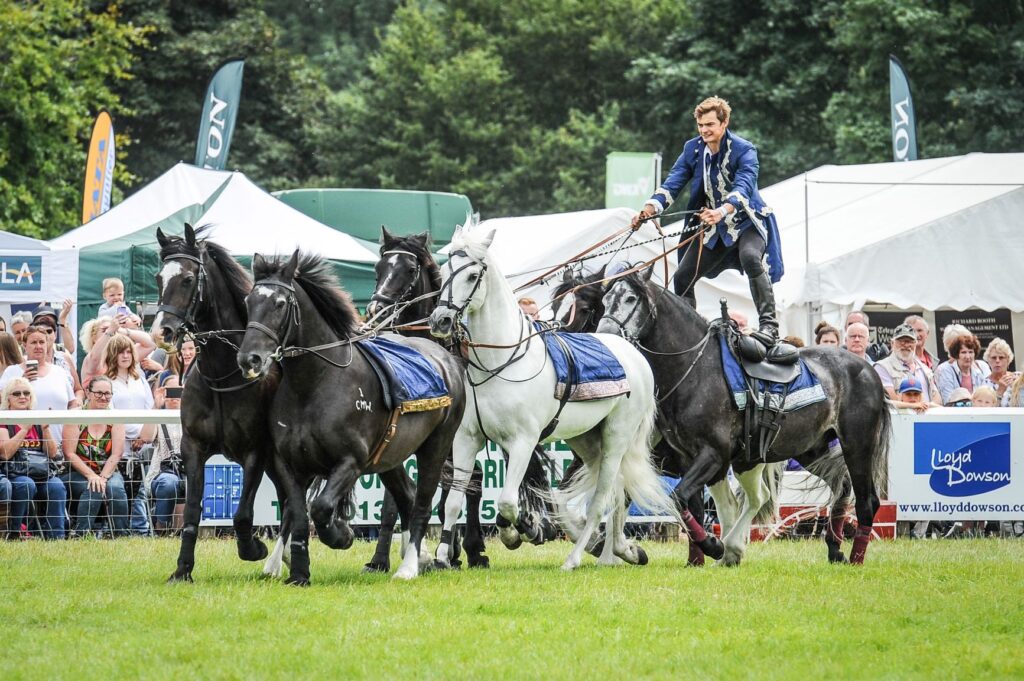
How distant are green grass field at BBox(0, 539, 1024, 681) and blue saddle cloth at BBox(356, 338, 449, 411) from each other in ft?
3.90

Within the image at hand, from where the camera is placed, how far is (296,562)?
8906 millimetres

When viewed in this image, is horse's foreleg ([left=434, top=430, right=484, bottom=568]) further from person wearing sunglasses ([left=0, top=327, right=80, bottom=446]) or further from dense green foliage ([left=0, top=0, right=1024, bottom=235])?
dense green foliage ([left=0, top=0, right=1024, bottom=235])

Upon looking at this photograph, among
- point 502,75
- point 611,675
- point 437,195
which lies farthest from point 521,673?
point 502,75

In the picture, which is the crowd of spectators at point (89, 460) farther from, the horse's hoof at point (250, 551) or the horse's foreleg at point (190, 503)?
the horse's hoof at point (250, 551)

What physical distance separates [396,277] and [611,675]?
4622mm

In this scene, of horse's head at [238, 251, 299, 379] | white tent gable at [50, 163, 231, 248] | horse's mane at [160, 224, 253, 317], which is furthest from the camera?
white tent gable at [50, 163, 231, 248]

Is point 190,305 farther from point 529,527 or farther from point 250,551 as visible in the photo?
point 529,527

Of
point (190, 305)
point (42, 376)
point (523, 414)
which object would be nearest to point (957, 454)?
point (523, 414)

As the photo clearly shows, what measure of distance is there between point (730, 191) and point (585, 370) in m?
1.83

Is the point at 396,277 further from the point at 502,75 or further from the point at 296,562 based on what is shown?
the point at 502,75

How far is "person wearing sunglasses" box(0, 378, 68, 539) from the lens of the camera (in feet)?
39.9

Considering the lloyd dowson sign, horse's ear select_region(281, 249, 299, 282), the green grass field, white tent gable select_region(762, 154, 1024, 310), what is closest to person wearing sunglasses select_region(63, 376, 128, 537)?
the green grass field

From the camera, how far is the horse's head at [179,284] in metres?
8.88

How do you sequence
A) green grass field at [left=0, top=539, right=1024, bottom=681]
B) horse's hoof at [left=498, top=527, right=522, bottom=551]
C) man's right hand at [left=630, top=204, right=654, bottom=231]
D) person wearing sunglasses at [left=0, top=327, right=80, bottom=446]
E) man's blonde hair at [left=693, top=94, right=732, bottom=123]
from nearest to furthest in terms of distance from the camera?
green grass field at [left=0, top=539, right=1024, bottom=681] < horse's hoof at [left=498, top=527, right=522, bottom=551] < man's right hand at [left=630, top=204, right=654, bottom=231] < man's blonde hair at [left=693, top=94, right=732, bottom=123] < person wearing sunglasses at [left=0, top=327, right=80, bottom=446]
